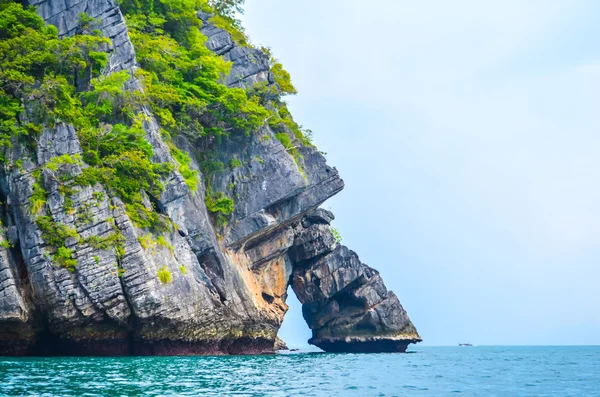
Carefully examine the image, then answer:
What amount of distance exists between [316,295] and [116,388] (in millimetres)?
32631

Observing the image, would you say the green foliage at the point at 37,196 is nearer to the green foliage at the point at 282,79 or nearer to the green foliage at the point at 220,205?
the green foliage at the point at 220,205

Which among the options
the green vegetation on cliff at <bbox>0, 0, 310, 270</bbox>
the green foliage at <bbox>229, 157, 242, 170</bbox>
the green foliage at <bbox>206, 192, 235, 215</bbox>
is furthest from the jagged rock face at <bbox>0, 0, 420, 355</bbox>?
the green foliage at <bbox>206, 192, 235, 215</bbox>

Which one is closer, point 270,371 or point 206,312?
point 270,371

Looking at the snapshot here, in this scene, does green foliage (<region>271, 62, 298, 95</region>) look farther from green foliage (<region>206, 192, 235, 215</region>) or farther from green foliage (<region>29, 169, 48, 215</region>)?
green foliage (<region>29, 169, 48, 215</region>)

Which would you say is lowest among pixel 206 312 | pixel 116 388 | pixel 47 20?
pixel 116 388

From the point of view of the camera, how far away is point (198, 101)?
118ft

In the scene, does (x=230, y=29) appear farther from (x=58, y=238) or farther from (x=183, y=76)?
(x=58, y=238)

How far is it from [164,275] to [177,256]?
193 cm

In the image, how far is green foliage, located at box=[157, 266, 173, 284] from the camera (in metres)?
29.0

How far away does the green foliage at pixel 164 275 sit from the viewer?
29.0 metres

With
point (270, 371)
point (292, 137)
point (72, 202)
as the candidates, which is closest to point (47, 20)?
point (72, 202)

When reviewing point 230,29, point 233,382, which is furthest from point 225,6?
point 233,382

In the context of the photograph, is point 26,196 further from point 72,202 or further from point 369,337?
point 369,337

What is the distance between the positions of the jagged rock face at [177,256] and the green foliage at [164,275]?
30cm
